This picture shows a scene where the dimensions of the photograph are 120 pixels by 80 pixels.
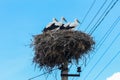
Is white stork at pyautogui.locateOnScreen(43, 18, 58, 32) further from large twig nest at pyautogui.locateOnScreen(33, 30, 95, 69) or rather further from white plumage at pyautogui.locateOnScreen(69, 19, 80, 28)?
large twig nest at pyautogui.locateOnScreen(33, 30, 95, 69)

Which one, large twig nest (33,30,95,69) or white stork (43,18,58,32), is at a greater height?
white stork (43,18,58,32)

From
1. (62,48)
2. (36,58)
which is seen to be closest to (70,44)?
(62,48)

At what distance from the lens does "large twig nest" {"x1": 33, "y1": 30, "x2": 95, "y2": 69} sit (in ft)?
30.2

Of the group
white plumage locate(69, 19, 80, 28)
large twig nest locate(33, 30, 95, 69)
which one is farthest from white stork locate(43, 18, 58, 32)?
large twig nest locate(33, 30, 95, 69)

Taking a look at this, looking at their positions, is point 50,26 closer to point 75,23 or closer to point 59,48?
point 75,23

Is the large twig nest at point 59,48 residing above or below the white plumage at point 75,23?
below

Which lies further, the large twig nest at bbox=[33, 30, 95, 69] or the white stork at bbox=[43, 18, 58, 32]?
the white stork at bbox=[43, 18, 58, 32]

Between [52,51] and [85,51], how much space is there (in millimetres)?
918

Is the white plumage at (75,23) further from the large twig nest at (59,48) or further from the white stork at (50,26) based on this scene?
the large twig nest at (59,48)

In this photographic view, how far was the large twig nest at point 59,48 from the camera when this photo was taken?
9.21 meters

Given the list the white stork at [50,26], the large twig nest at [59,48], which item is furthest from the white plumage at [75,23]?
the large twig nest at [59,48]

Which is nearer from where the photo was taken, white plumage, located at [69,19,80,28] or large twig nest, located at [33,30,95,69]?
large twig nest, located at [33,30,95,69]

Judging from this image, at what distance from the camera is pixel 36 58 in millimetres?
9484

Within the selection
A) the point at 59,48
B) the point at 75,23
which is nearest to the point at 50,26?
the point at 75,23
